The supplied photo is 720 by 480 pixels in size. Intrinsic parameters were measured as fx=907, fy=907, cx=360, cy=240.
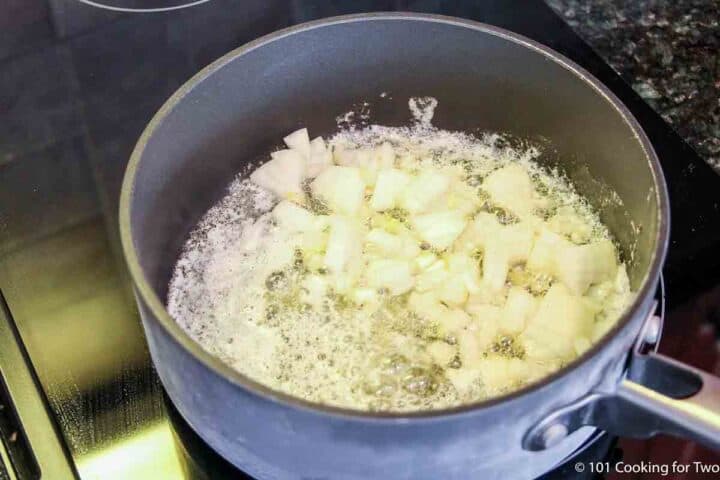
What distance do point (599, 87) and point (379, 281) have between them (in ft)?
0.78

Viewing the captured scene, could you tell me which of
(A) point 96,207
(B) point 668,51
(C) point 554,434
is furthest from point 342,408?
(B) point 668,51

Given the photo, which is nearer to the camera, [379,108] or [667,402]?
[667,402]

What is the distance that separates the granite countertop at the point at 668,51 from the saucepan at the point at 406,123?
213 mm

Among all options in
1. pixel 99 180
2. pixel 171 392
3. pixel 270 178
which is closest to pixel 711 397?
pixel 171 392

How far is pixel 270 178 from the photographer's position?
856 millimetres

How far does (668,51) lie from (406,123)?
13.7 inches

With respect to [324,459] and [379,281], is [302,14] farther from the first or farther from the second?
[324,459]

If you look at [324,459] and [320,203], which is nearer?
[324,459]

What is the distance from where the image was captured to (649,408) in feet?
1.75

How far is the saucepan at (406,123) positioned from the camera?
0.52 meters

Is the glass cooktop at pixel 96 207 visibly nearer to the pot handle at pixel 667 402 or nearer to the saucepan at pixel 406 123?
the saucepan at pixel 406 123

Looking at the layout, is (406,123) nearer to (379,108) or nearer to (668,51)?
(379,108)

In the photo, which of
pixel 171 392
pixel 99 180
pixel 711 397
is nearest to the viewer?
pixel 711 397

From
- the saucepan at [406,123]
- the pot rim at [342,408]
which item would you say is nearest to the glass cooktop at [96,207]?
the saucepan at [406,123]
